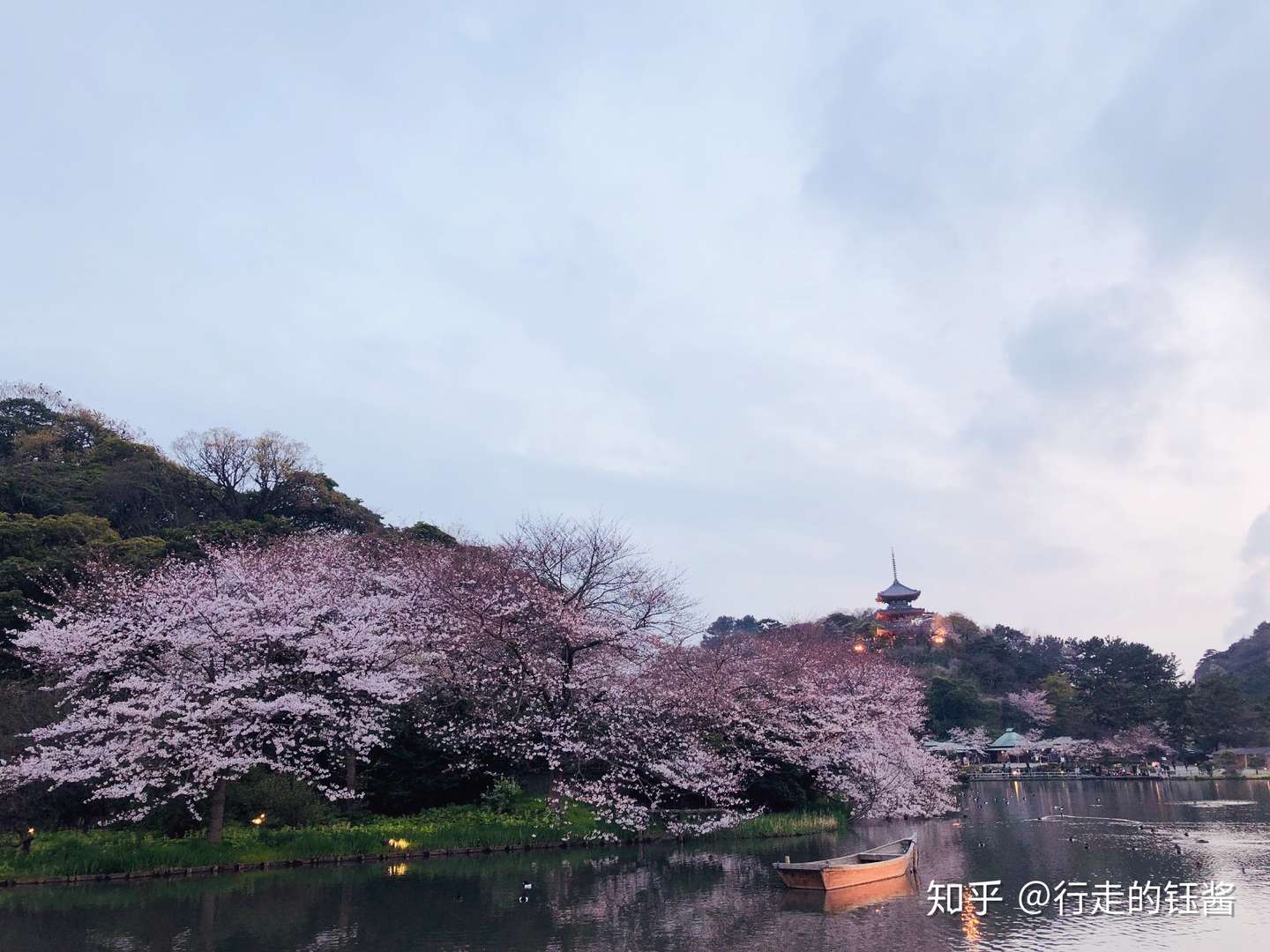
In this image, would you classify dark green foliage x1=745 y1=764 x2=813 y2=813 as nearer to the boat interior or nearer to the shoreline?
the shoreline

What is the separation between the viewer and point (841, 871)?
2012 cm

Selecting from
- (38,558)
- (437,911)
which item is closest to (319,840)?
(437,911)

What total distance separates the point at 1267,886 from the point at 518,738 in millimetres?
21070

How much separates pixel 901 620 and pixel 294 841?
90.7m

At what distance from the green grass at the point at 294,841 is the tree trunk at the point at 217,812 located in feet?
0.84

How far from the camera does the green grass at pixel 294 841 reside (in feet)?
72.9

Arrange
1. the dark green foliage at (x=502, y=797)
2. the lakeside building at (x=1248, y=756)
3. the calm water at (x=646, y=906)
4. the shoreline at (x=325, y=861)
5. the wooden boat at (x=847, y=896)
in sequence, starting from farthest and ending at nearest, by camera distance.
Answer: the lakeside building at (x=1248, y=756)
the dark green foliage at (x=502, y=797)
the shoreline at (x=325, y=861)
the wooden boat at (x=847, y=896)
the calm water at (x=646, y=906)

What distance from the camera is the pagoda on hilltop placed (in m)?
98.4

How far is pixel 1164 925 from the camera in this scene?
53.4 feet

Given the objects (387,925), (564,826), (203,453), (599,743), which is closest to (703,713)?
(599,743)

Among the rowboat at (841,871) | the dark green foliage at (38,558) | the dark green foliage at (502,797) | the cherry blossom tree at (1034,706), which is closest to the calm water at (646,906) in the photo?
the rowboat at (841,871)

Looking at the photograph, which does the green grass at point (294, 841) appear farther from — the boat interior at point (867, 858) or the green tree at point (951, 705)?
the green tree at point (951, 705)

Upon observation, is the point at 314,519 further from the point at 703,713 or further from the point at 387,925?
the point at 387,925

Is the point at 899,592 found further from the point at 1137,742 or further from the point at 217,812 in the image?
the point at 217,812
